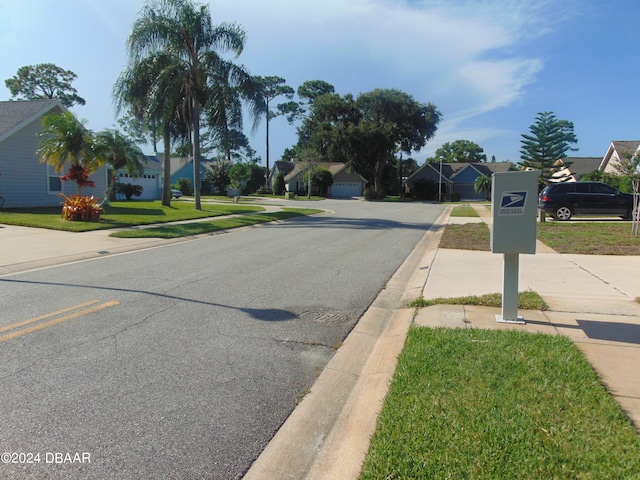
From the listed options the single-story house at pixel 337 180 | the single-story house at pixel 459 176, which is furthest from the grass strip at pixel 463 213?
the single-story house at pixel 337 180

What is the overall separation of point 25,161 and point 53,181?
1742mm

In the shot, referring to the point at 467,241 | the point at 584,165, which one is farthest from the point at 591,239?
the point at 584,165

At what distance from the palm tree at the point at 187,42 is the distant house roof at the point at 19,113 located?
4.79 metres

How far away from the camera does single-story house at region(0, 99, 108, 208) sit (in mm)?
21219

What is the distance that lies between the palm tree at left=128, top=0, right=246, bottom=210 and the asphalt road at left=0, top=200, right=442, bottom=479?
17724mm

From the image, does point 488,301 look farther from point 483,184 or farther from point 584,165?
point 483,184

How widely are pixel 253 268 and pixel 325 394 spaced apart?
5627 mm

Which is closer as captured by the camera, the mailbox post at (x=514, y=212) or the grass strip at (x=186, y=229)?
the mailbox post at (x=514, y=212)

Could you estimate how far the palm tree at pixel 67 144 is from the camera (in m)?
18.2

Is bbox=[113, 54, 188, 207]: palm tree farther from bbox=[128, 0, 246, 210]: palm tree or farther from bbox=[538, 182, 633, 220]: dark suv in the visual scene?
bbox=[538, 182, 633, 220]: dark suv

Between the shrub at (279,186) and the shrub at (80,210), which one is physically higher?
the shrub at (279,186)

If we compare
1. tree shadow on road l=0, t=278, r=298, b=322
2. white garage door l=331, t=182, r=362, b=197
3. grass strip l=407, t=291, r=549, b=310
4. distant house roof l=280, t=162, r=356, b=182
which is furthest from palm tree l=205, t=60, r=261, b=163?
white garage door l=331, t=182, r=362, b=197

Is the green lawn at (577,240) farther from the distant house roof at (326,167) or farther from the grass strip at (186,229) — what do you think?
the distant house roof at (326,167)

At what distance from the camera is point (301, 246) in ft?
42.9
